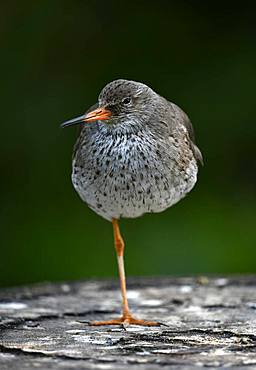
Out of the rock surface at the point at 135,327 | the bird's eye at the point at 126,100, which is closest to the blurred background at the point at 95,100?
the rock surface at the point at 135,327

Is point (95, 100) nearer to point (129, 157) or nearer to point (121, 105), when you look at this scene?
point (121, 105)

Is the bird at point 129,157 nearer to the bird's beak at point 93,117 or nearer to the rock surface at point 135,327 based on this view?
the bird's beak at point 93,117

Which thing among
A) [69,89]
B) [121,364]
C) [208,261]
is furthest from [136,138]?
[69,89]

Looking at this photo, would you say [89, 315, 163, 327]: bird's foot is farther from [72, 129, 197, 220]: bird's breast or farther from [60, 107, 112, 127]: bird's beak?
[60, 107, 112, 127]: bird's beak

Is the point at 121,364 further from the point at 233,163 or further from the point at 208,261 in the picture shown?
the point at 233,163

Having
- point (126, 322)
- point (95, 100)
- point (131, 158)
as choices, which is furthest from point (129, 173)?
point (95, 100)

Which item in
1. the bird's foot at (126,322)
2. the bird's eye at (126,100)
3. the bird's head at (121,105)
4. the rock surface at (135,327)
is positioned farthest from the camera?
the bird's eye at (126,100)

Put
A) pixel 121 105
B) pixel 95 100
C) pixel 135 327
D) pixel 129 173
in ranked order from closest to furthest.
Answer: pixel 135 327, pixel 129 173, pixel 121 105, pixel 95 100
